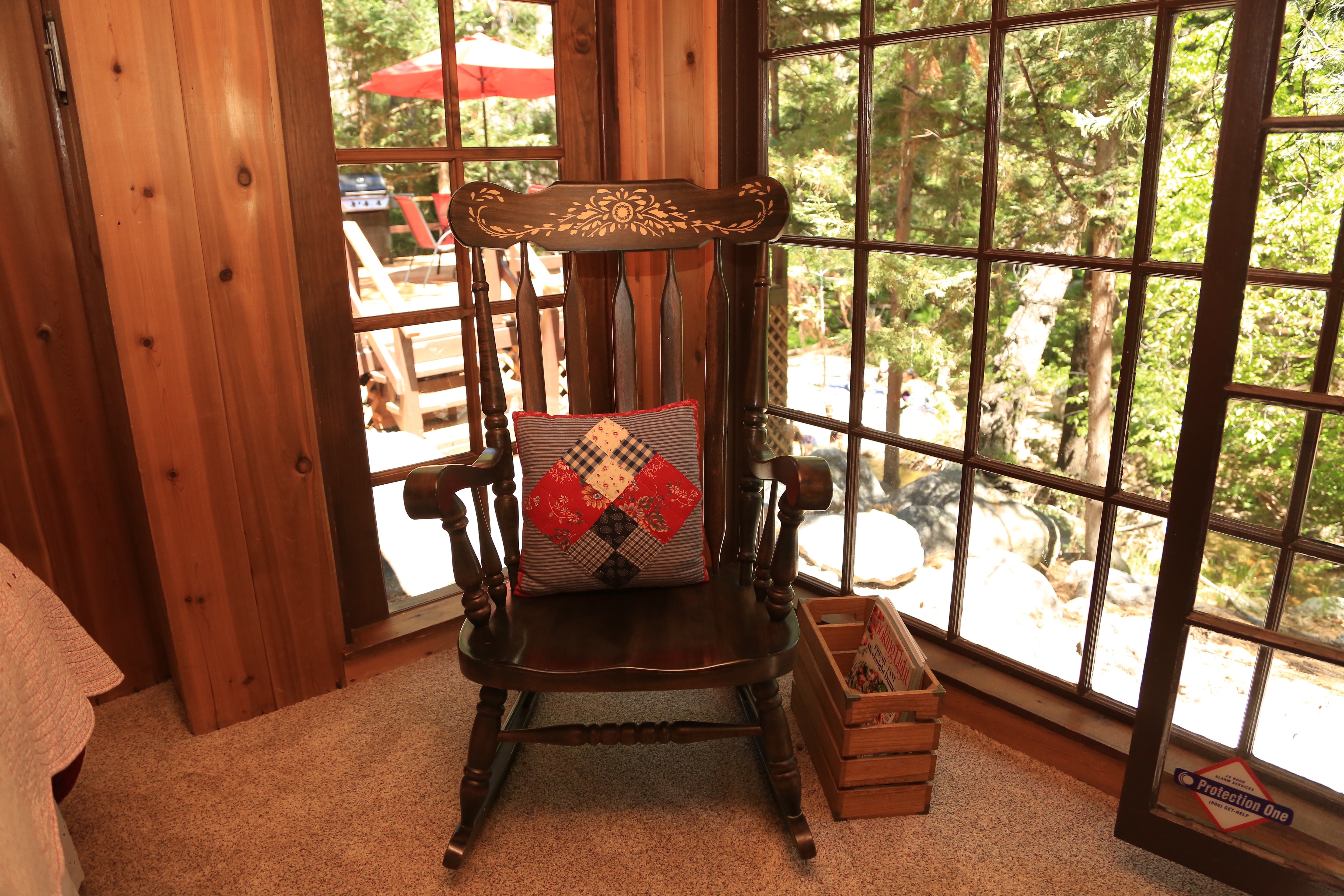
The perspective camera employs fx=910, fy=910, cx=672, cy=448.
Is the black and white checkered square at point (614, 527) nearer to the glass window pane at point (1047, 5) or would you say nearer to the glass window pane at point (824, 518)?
the glass window pane at point (824, 518)

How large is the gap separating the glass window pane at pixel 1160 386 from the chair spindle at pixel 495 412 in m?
1.14

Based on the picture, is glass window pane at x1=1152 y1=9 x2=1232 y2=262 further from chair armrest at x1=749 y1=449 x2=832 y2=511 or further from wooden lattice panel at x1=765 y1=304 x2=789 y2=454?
wooden lattice panel at x1=765 y1=304 x2=789 y2=454

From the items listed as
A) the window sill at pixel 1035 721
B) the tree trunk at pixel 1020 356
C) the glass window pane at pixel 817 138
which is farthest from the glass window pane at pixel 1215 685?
the glass window pane at pixel 817 138

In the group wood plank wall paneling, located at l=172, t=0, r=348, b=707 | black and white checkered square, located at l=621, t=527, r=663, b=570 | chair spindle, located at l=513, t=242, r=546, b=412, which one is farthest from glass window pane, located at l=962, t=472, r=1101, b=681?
wood plank wall paneling, located at l=172, t=0, r=348, b=707

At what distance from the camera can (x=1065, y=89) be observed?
62.1 inches

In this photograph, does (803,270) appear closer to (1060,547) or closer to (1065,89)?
(1065,89)

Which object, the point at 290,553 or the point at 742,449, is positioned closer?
the point at 742,449

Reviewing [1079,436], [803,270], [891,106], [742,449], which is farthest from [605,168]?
[1079,436]

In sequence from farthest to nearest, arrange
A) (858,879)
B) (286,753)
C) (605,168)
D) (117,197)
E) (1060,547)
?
(605,168) < (286,753) < (1060,547) < (117,197) < (858,879)

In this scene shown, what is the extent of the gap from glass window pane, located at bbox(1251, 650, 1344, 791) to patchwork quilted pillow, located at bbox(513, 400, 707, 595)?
3.12 feet

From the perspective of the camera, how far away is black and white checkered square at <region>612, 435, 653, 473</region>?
1.71 m

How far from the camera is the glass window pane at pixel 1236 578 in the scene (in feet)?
4.53

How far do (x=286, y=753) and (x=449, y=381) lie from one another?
878 mm

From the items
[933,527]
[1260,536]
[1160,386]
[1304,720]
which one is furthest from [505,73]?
[1304,720]
